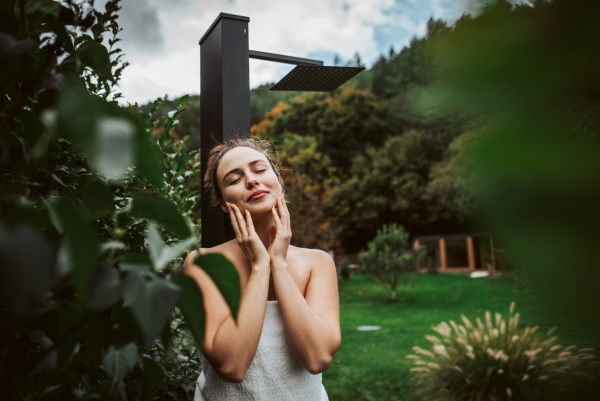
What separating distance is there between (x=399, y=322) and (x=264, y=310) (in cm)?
904

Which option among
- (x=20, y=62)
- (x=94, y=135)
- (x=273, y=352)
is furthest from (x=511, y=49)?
(x=273, y=352)

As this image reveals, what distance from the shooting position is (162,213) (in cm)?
33

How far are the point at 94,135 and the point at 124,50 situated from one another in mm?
1584

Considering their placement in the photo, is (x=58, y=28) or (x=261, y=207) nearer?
(x=58, y=28)

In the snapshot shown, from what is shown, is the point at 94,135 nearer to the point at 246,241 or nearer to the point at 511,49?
the point at 511,49

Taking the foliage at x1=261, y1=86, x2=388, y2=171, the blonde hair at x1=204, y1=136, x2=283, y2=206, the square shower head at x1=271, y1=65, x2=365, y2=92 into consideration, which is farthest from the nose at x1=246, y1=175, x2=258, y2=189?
the foliage at x1=261, y1=86, x2=388, y2=171

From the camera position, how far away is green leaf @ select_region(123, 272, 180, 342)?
268mm

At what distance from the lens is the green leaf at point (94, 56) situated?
0.40 metres

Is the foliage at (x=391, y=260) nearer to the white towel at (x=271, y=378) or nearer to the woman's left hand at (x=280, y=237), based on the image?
the woman's left hand at (x=280, y=237)

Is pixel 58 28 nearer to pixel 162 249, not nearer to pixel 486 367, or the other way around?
pixel 162 249

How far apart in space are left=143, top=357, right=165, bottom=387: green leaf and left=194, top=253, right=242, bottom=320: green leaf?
0.26 m

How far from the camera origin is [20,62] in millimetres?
402

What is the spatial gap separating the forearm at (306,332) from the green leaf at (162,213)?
40.3 inches

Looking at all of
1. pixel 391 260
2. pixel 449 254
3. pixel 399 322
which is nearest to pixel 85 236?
pixel 399 322
